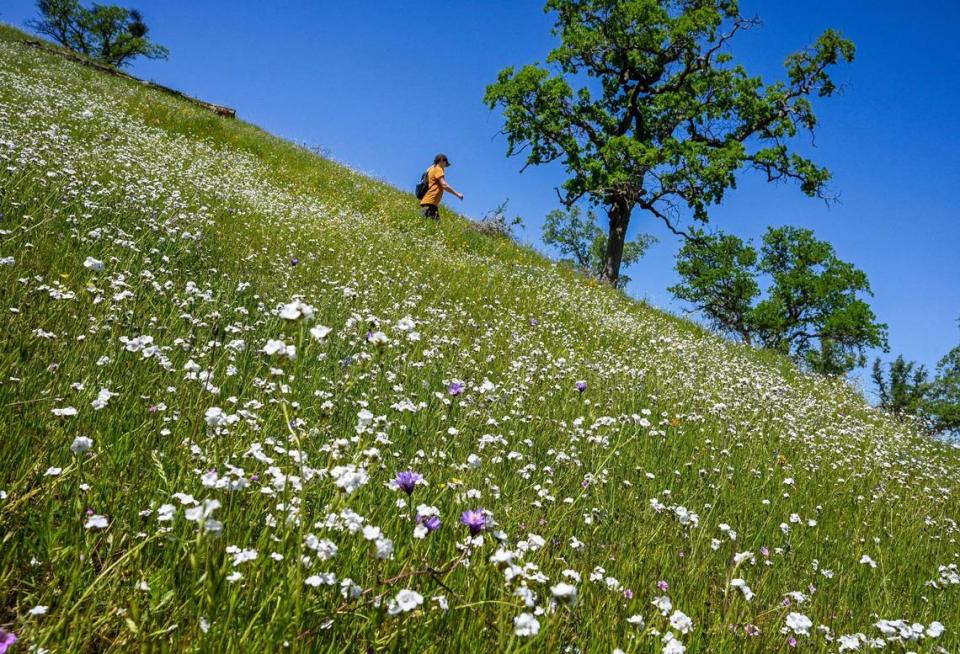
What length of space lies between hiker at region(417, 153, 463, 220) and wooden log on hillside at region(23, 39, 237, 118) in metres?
13.1

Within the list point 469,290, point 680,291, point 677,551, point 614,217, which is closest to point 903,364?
point 680,291

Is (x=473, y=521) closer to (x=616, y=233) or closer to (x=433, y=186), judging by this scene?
(x=433, y=186)

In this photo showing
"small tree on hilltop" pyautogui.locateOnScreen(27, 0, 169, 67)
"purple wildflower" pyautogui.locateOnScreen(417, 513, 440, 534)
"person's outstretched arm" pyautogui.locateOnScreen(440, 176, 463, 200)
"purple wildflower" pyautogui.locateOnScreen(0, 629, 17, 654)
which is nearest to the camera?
"purple wildflower" pyautogui.locateOnScreen(0, 629, 17, 654)

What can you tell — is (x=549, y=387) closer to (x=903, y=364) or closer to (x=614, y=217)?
(x=614, y=217)

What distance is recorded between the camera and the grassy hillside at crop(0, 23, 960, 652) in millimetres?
1632

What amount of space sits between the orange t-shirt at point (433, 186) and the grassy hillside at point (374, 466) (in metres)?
6.24

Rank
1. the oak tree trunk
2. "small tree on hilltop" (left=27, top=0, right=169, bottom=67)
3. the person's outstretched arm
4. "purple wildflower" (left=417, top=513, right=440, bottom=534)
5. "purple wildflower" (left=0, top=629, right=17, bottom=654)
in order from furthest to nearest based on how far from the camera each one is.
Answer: "small tree on hilltop" (left=27, top=0, right=169, bottom=67)
the oak tree trunk
the person's outstretched arm
"purple wildflower" (left=417, top=513, right=440, bottom=534)
"purple wildflower" (left=0, top=629, right=17, bottom=654)

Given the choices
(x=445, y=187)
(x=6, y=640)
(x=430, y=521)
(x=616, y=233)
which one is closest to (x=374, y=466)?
(x=430, y=521)

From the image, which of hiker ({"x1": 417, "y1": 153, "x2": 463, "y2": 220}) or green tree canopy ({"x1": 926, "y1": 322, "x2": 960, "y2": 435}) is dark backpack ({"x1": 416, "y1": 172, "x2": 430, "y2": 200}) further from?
green tree canopy ({"x1": 926, "y1": 322, "x2": 960, "y2": 435})

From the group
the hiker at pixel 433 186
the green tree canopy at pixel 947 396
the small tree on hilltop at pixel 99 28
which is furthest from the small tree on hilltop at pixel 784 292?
the small tree on hilltop at pixel 99 28

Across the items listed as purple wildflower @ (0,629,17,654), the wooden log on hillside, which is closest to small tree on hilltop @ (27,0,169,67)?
the wooden log on hillside

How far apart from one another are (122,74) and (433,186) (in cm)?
1913

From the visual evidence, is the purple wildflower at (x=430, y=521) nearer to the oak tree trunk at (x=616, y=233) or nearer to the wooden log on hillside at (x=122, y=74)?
the oak tree trunk at (x=616, y=233)

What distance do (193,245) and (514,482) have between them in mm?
5511
